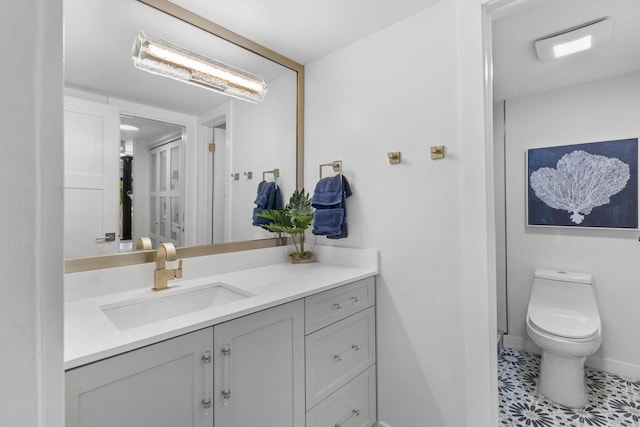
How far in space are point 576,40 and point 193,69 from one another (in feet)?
6.75

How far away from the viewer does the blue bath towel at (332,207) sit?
1.76m

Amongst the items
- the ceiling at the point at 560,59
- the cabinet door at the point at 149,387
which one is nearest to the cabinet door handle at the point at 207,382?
the cabinet door at the point at 149,387

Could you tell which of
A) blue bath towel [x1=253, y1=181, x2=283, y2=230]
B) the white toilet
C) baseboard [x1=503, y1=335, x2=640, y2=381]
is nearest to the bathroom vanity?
blue bath towel [x1=253, y1=181, x2=283, y2=230]

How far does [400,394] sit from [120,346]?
53.9 inches

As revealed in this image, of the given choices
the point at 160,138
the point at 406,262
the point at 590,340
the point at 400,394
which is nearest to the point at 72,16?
the point at 160,138

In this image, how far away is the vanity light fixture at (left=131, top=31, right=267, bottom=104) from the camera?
137 cm

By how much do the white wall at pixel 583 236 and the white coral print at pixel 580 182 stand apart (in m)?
0.13

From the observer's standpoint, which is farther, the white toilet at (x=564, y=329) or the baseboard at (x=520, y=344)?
the baseboard at (x=520, y=344)

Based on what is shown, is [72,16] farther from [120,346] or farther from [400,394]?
[400,394]

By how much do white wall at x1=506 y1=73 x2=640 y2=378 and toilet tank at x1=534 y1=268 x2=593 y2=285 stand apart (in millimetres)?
56

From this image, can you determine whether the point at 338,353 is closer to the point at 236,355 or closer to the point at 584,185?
the point at 236,355

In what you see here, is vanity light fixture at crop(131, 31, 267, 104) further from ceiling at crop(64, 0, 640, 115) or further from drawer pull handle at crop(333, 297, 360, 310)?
drawer pull handle at crop(333, 297, 360, 310)

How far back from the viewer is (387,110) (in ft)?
5.47

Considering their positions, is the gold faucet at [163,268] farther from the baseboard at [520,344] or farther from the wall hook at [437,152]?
the baseboard at [520,344]
